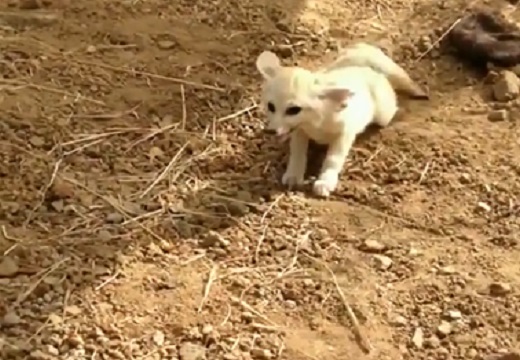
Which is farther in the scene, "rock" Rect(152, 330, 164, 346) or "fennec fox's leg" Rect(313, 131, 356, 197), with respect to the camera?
"fennec fox's leg" Rect(313, 131, 356, 197)

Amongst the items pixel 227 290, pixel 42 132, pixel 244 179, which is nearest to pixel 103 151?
pixel 42 132

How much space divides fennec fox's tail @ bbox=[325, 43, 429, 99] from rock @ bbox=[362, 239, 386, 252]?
33.2 inches

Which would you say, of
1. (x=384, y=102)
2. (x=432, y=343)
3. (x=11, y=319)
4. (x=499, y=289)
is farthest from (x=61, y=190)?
(x=499, y=289)

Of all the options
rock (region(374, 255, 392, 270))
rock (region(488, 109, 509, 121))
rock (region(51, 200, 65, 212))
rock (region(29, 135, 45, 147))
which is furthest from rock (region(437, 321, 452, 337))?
rock (region(29, 135, 45, 147))

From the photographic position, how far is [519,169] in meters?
3.97

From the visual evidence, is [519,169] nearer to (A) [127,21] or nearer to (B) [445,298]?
(B) [445,298]

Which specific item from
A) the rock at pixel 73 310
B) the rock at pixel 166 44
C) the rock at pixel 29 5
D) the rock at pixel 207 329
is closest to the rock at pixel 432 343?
the rock at pixel 207 329

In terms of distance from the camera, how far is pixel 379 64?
426 centimetres

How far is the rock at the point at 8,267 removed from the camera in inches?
137

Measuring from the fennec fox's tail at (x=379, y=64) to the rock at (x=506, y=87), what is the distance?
256 millimetres

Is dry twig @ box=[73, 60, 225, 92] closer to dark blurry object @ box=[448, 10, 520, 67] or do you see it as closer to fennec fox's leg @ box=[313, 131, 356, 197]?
fennec fox's leg @ box=[313, 131, 356, 197]

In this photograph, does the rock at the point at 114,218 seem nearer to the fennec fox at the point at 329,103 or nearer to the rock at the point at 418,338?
the fennec fox at the point at 329,103

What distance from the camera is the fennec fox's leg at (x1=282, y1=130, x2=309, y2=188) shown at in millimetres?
3918

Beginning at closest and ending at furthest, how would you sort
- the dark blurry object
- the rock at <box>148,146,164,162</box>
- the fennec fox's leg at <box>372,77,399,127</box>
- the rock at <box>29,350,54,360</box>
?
the rock at <box>29,350,54,360</box> → the rock at <box>148,146,164,162</box> → the fennec fox's leg at <box>372,77,399,127</box> → the dark blurry object
